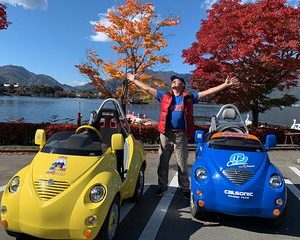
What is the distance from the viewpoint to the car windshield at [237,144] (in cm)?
594

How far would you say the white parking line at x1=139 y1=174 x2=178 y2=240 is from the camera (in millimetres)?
5117

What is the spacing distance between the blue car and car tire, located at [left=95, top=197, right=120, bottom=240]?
130 cm

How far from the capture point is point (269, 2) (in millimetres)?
15477

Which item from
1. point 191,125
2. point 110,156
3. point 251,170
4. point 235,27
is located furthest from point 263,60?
point 110,156

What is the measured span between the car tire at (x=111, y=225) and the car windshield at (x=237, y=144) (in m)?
2.06

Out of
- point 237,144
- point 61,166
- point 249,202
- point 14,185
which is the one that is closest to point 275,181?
point 249,202

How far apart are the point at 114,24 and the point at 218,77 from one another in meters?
5.79

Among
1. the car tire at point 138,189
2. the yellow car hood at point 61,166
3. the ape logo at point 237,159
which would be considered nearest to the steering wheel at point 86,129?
the yellow car hood at point 61,166

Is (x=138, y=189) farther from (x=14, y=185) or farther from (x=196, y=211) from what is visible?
(x=14, y=185)

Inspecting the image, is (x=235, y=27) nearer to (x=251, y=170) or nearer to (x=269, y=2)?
(x=269, y=2)

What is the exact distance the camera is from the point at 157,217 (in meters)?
5.91

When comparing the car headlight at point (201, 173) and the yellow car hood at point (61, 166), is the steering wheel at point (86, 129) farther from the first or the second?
the car headlight at point (201, 173)

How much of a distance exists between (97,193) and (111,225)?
49 centimetres

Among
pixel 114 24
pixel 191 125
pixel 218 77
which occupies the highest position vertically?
pixel 114 24
